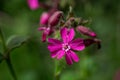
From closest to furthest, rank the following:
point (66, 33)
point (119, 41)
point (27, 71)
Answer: point (66, 33) < point (27, 71) < point (119, 41)

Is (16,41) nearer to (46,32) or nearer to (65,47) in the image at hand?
(46,32)

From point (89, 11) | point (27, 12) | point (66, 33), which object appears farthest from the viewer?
point (27, 12)

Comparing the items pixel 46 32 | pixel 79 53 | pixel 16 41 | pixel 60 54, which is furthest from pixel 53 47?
pixel 79 53

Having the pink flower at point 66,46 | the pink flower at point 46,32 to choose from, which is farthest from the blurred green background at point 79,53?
the pink flower at point 66,46

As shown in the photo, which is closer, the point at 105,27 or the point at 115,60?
the point at 115,60

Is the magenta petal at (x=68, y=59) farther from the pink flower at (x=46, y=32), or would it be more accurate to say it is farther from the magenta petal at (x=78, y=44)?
the pink flower at (x=46, y=32)

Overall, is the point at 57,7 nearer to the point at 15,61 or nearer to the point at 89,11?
the point at 89,11

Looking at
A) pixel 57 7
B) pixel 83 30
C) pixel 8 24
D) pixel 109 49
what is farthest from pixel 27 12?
pixel 83 30
